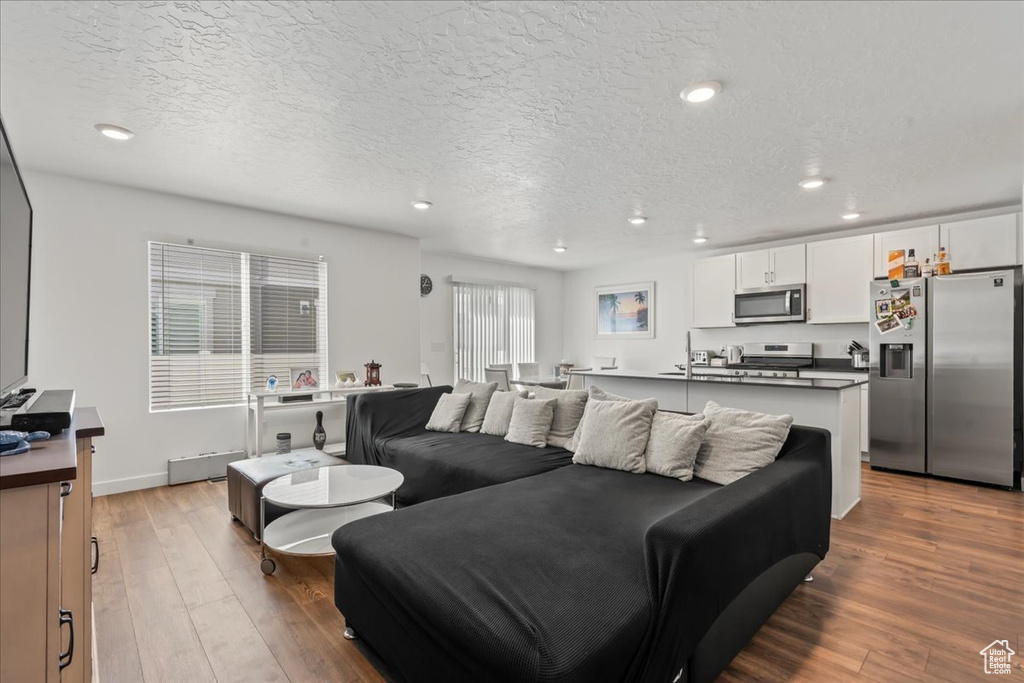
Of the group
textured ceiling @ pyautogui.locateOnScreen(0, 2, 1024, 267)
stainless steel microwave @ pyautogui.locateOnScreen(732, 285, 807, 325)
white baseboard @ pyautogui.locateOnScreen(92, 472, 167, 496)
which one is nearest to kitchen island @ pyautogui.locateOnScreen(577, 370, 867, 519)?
textured ceiling @ pyautogui.locateOnScreen(0, 2, 1024, 267)

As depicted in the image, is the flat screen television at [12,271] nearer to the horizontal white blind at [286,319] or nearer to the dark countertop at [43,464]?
the dark countertop at [43,464]

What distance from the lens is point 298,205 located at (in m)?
4.35

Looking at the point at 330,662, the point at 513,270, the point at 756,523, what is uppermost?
the point at 513,270

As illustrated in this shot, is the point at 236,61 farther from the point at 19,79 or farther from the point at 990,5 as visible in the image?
the point at 990,5

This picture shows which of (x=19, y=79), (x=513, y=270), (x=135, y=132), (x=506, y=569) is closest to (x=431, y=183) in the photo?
(x=135, y=132)

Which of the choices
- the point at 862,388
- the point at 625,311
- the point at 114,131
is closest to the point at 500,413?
the point at 114,131

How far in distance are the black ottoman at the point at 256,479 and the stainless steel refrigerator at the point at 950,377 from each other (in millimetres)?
4813

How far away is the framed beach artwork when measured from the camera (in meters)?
7.13

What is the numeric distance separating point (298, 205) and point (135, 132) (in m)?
1.53

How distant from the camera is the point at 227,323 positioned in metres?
4.44

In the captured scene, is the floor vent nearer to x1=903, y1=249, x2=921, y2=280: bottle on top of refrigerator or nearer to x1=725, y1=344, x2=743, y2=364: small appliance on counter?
x1=725, y1=344, x2=743, y2=364: small appliance on counter

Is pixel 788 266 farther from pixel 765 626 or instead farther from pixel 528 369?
pixel 765 626

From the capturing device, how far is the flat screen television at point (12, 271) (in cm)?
136

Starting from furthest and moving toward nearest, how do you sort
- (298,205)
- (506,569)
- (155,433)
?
(298,205)
(155,433)
(506,569)
